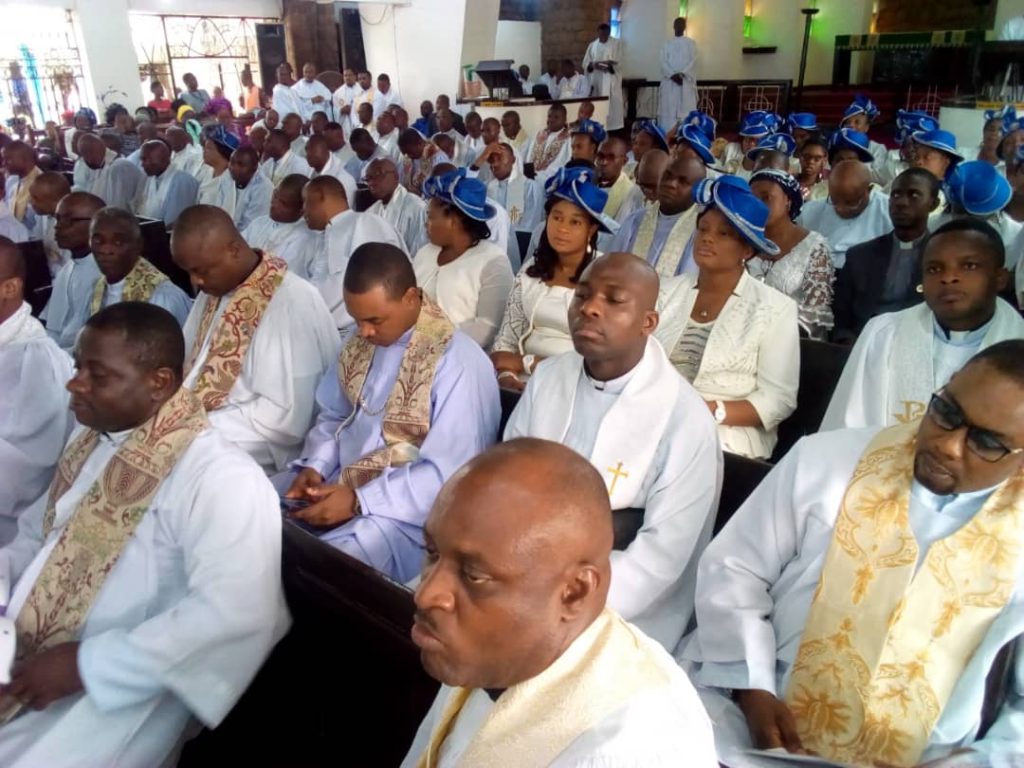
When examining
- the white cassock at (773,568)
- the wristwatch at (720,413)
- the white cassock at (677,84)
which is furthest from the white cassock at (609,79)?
the white cassock at (773,568)

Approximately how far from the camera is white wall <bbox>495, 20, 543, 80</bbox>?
737 inches

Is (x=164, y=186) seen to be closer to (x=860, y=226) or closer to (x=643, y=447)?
(x=860, y=226)

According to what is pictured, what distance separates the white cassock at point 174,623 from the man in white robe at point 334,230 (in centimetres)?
312

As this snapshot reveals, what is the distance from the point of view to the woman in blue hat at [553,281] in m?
3.81

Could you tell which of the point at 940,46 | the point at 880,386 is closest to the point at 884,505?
the point at 880,386

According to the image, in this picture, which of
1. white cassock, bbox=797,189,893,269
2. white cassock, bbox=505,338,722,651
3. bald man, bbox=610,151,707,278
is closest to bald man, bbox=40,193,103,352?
bald man, bbox=610,151,707,278

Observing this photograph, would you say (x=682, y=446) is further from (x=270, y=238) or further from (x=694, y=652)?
(x=270, y=238)

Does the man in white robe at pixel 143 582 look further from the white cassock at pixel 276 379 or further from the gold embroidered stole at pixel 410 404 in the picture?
the white cassock at pixel 276 379

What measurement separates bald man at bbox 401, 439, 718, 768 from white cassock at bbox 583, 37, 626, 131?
592 inches

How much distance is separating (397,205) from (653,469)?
4644mm

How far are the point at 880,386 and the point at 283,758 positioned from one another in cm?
232

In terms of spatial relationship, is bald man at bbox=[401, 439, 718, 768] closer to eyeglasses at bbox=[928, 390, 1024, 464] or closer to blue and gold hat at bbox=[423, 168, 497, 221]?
eyeglasses at bbox=[928, 390, 1024, 464]

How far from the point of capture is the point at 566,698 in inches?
A: 44.5

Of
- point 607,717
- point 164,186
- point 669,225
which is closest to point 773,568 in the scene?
point 607,717
